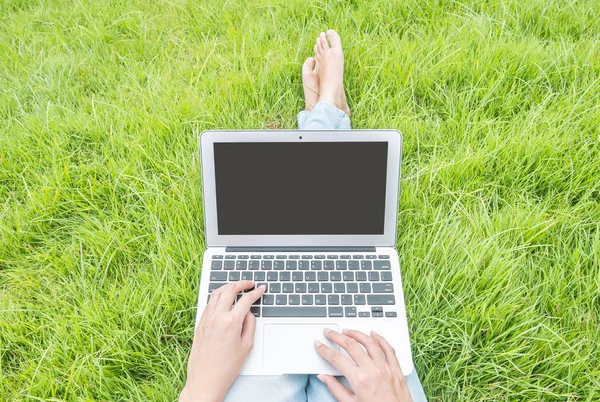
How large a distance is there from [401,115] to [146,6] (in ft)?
4.18

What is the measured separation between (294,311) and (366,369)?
0.83ft

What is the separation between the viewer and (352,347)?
1096 millimetres

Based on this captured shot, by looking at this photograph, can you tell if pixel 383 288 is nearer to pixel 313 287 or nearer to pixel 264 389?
pixel 313 287

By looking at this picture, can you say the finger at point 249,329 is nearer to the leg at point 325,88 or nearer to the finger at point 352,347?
the finger at point 352,347

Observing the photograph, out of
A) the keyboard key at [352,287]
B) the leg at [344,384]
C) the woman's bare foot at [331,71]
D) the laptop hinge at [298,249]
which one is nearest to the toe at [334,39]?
the woman's bare foot at [331,71]

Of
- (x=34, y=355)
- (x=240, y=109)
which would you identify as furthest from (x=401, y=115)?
(x=34, y=355)

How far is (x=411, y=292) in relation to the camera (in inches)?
52.2

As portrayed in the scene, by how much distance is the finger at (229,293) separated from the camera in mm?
1143

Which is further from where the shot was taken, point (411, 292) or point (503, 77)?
point (503, 77)

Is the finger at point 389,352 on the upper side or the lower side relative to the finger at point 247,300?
lower

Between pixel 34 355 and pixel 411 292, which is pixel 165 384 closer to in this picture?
pixel 34 355

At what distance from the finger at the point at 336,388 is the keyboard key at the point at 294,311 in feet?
0.53

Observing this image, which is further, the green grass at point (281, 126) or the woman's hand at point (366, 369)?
the green grass at point (281, 126)

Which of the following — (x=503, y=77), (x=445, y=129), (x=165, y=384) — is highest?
(x=503, y=77)
